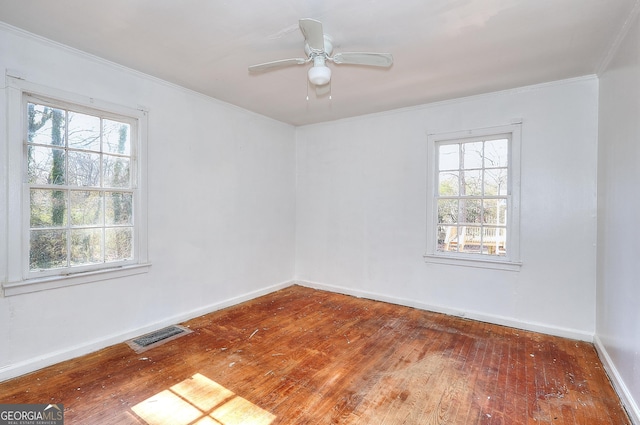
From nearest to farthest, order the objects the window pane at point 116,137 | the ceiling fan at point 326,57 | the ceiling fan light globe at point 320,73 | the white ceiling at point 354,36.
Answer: the white ceiling at point 354,36 → the ceiling fan at point 326,57 → the ceiling fan light globe at point 320,73 → the window pane at point 116,137

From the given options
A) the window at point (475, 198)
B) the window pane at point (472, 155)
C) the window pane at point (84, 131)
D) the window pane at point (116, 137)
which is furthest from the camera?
the window pane at point (472, 155)

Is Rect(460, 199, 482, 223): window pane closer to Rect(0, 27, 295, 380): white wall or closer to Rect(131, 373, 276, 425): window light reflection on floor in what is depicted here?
Rect(0, 27, 295, 380): white wall

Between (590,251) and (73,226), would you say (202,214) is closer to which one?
(73,226)

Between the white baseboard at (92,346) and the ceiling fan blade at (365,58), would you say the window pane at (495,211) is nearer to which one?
Answer: the ceiling fan blade at (365,58)

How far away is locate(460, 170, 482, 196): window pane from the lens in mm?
3756

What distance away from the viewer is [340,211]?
15.6ft

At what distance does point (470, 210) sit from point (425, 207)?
0.52 meters

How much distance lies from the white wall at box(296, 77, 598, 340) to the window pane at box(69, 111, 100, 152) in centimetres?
288

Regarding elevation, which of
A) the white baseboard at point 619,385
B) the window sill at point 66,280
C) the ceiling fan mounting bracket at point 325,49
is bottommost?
the white baseboard at point 619,385

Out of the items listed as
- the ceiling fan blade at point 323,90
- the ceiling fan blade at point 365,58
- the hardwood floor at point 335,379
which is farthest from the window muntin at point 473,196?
the ceiling fan blade at point 365,58

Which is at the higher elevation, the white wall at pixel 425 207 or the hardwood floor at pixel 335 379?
the white wall at pixel 425 207

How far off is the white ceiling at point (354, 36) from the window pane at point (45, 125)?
1.87 ft

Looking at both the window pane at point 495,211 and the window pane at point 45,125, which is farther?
the window pane at point 495,211

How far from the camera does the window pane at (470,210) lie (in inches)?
148
